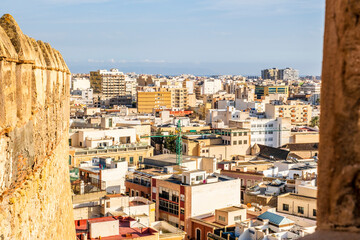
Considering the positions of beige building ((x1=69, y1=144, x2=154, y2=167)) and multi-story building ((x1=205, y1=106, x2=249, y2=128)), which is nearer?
beige building ((x1=69, y1=144, x2=154, y2=167))

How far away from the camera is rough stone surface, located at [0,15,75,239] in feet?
8.89

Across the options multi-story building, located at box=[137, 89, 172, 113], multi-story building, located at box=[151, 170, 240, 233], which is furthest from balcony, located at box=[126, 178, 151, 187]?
multi-story building, located at box=[137, 89, 172, 113]

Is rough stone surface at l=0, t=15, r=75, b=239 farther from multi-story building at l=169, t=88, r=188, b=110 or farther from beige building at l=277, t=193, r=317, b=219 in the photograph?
multi-story building at l=169, t=88, r=188, b=110

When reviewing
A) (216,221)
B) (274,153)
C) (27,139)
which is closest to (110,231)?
(216,221)

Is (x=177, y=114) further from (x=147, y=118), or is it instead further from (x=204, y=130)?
(x=204, y=130)

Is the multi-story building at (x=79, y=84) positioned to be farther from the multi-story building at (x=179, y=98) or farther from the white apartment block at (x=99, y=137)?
the white apartment block at (x=99, y=137)

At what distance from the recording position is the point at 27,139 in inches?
124

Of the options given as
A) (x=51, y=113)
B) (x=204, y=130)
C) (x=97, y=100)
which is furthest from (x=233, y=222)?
(x=97, y=100)

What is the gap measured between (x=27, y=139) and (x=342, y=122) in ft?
7.12

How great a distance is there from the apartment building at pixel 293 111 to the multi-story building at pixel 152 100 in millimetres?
20205

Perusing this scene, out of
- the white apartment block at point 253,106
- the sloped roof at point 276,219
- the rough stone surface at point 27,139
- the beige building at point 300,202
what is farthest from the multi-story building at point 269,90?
the rough stone surface at point 27,139

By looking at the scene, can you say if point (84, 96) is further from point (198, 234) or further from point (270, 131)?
point (198, 234)

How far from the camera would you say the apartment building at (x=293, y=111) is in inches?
2396

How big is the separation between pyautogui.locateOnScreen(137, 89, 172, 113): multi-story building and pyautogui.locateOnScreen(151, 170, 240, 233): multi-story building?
53320 millimetres
